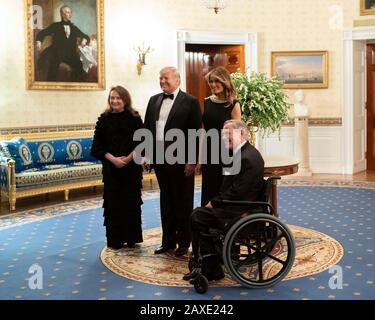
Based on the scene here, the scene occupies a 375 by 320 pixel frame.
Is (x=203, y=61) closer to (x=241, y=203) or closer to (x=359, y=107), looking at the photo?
(x=359, y=107)

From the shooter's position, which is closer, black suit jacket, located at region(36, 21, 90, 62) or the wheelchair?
the wheelchair

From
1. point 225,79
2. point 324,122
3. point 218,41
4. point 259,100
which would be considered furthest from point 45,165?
point 324,122

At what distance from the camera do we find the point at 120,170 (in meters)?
5.15

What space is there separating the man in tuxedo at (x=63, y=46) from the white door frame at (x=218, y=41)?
70.9 inches

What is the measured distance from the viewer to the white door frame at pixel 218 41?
9992 mm

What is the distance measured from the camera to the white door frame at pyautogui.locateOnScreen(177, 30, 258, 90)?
999 centimetres

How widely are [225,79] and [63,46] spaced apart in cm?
498

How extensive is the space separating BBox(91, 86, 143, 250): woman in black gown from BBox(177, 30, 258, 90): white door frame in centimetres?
505

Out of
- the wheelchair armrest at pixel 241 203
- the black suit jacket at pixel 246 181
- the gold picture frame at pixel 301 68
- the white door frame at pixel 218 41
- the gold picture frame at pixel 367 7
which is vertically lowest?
the wheelchair armrest at pixel 241 203

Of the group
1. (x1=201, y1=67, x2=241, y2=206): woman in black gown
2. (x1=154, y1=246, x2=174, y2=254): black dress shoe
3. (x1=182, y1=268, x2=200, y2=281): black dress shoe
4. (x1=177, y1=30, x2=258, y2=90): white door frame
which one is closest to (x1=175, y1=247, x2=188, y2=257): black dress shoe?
(x1=154, y1=246, x2=174, y2=254): black dress shoe

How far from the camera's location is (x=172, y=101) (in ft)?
16.2

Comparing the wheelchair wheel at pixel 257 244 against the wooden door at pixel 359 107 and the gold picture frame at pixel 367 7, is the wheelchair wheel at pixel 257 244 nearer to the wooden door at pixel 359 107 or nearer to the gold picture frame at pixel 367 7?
the wooden door at pixel 359 107

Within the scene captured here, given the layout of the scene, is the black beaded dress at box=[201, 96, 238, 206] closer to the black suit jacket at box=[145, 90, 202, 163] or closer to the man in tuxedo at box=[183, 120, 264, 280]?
the black suit jacket at box=[145, 90, 202, 163]

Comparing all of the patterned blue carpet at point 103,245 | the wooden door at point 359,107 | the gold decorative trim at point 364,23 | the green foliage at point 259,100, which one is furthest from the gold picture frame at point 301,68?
the green foliage at point 259,100
